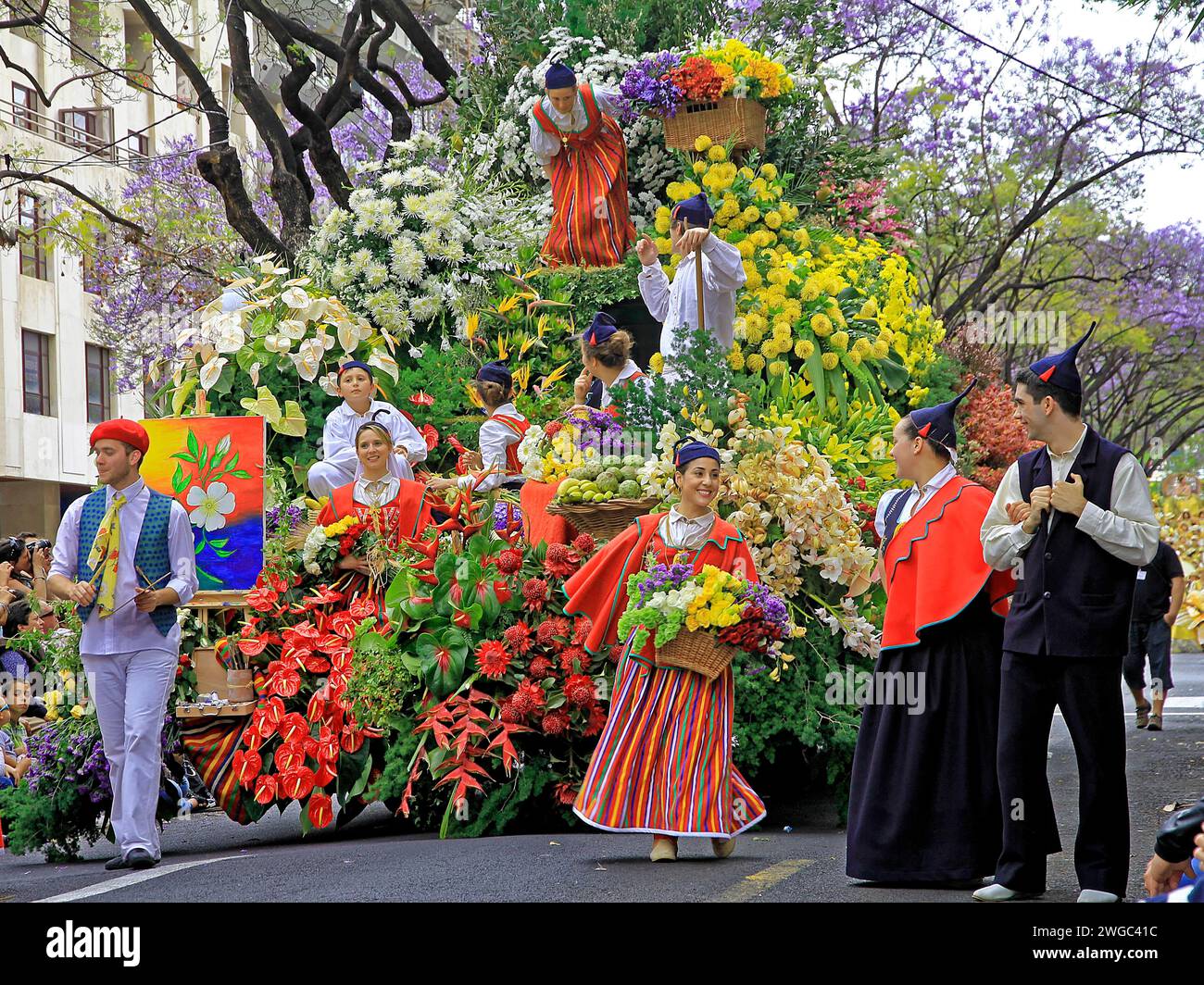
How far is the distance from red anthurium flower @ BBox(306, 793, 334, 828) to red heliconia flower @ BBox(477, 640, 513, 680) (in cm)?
116

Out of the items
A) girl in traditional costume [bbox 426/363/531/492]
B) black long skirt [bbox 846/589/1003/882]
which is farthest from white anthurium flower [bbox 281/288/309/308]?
black long skirt [bbox 846/589/1003/882]

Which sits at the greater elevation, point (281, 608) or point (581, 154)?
point (581, 154)

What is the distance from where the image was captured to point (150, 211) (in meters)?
25.6

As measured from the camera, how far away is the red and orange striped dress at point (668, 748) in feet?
24.2

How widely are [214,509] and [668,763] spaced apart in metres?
3.47

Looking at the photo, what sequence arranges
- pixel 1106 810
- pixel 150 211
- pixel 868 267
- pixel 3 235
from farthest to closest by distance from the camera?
pixel 150 211
pixel 3 235
pixel 868 267
pixel 1106 810

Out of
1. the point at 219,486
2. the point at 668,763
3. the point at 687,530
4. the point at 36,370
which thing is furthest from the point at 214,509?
the point at 36,370

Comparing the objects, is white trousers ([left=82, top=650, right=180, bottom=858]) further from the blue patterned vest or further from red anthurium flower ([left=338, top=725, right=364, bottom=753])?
red anthurium flower ([left=338, top=725, right=364, bottom=753])

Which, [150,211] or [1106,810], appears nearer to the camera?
[1106,810]

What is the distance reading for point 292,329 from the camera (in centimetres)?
1143

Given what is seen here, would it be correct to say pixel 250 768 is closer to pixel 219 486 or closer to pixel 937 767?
pixel 219 486

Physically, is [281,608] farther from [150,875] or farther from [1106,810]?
[1106,810]

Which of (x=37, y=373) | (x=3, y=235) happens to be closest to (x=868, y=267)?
(x=3, y=235)
